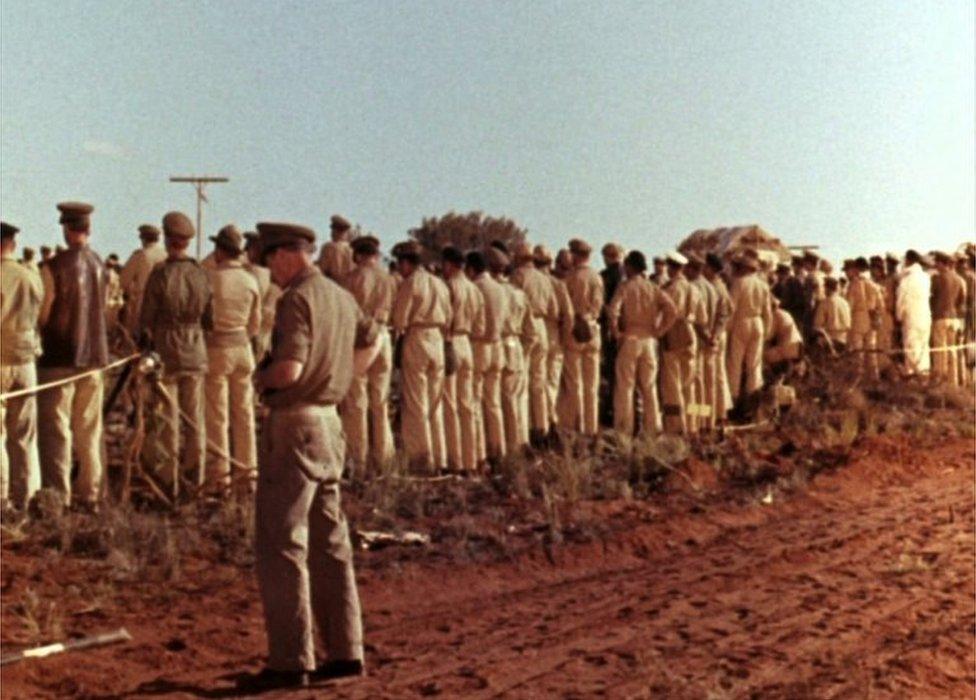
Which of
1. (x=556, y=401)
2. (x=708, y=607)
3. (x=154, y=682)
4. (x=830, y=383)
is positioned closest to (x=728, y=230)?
(x=830, y=383)

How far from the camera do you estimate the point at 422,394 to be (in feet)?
51.7

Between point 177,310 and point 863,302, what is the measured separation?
49.1 ft

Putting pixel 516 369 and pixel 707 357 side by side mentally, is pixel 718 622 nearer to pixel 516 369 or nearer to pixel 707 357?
pixel 516 369

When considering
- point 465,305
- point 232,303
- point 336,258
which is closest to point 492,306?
point 465,305

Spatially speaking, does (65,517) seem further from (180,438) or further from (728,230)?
(728,230)

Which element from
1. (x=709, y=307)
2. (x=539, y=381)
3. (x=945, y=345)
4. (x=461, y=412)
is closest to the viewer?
(x=461, y=412)

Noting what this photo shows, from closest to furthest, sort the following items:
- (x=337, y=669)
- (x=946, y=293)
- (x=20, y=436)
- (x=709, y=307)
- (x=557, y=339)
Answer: (x=337, y=669) → (x=20, y=436) → (x=557, y=339) → (x=709, y=307) → (x=946, y=293)

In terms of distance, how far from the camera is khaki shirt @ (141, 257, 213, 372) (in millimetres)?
13133

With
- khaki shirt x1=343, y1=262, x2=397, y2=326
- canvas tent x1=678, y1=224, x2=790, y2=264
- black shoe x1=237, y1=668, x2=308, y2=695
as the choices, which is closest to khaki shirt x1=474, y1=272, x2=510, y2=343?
khaki shirt x1=343, y1=262, x2=397, y2=326

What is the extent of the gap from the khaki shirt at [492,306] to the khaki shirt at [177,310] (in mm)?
3879

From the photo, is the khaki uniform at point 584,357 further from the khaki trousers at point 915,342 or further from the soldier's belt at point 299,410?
the soldier's belt at point 299,410

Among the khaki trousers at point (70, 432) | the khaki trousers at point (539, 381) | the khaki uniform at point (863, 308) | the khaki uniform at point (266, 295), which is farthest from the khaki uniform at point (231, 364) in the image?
the khaki uniform at point (863, 308)

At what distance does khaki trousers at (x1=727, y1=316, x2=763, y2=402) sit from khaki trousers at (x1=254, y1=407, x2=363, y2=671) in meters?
13.3

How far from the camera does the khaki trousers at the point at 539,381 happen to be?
1795 centimetres
